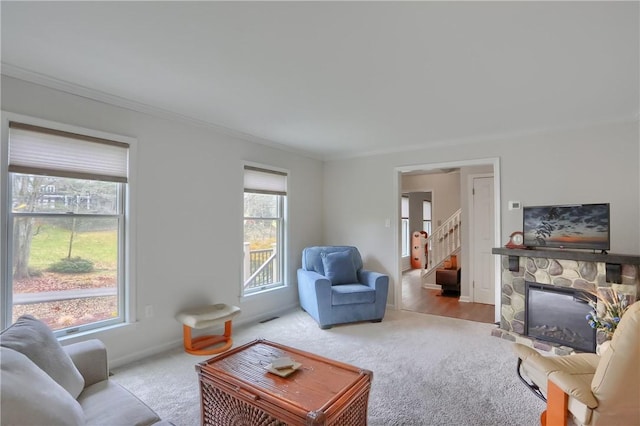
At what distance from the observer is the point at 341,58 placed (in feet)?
7.18

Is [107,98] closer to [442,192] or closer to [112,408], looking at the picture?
[112,408]

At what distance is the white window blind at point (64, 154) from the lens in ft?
8.03

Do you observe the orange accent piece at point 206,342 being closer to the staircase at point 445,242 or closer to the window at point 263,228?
the window at point 263,228

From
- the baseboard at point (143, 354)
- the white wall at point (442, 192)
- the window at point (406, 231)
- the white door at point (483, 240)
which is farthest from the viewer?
the window at point (406, 231)

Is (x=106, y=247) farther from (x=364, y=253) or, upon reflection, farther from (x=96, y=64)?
(x=364, y=253)

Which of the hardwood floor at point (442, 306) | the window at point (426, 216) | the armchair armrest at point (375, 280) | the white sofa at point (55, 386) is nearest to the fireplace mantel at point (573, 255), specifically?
the hardwood floor at point (442, 306)

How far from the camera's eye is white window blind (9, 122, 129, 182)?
2447 millimetres

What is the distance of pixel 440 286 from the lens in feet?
21.0

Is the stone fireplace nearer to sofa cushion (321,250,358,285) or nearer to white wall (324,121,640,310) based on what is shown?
white wall (324,121,640,310)

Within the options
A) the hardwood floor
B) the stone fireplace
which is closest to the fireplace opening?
the stone fireplace

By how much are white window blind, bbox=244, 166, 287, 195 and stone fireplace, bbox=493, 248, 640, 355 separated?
2934 millimetres

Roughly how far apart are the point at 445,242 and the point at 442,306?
180 centimetres

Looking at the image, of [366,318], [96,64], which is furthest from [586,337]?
[96,64]

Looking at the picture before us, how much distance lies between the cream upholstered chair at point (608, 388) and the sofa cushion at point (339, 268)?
2.84 m
